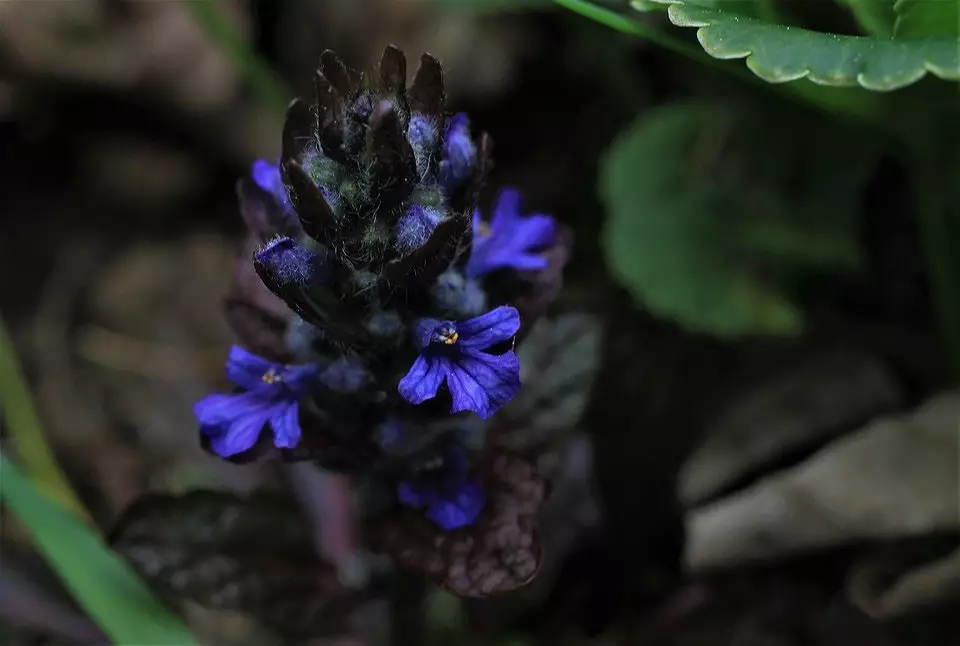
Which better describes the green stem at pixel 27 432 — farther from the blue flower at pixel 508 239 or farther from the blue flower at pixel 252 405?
the blue flower at pixel 508 239

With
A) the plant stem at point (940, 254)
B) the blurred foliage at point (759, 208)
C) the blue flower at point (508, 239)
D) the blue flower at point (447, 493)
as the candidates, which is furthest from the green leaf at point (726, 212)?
the blue flower at point (447, 493)

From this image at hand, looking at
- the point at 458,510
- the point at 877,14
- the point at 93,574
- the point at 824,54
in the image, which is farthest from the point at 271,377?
the point at 877,14

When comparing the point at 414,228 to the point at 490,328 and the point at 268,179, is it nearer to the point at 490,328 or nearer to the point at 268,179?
the point at 490,328

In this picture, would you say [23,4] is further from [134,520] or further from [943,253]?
[943,253]

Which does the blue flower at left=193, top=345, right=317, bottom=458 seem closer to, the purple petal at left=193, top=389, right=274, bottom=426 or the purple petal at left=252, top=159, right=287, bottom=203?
the purple petal at left=193, top=389, right=274, bottom=426

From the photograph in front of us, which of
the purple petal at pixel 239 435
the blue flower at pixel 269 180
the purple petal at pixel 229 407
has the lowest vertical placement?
the purple petal at pixel 239 435

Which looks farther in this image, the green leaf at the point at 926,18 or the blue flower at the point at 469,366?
the green leaf at the point at 926,18

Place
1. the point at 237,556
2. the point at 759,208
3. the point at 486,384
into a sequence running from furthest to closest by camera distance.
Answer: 1. the point at 759,208
2. the point at 237,556
3. the point at 486,384
